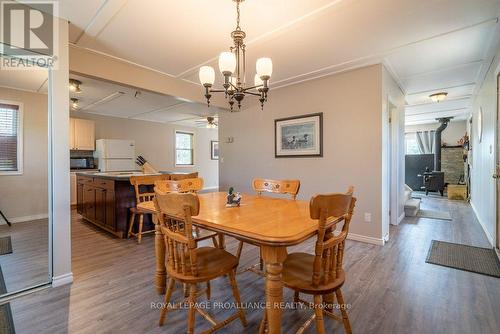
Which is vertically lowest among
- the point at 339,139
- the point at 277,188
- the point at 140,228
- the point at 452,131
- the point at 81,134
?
the point at 140,228

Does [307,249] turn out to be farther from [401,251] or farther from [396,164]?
[396,164]

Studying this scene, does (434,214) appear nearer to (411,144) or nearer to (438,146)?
(438,146)

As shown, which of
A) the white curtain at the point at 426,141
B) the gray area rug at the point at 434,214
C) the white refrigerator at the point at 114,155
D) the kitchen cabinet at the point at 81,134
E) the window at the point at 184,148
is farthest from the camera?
the white curtain at the point at 426,141

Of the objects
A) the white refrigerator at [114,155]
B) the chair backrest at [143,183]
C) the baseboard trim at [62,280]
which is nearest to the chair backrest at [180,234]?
the baseboard trim at [62,280]

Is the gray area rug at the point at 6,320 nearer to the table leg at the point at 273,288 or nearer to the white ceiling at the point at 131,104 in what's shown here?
the table leg at the point at 273,288

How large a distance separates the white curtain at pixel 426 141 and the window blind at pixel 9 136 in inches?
415

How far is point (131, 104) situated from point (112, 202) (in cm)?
278

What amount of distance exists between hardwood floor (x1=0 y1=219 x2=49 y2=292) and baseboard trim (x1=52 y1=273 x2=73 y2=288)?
139 millimetres

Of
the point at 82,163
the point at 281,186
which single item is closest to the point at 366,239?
the point at 281,186

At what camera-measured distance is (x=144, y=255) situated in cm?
279

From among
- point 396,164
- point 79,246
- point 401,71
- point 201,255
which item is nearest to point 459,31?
point 401,71

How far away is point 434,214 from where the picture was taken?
4758 millimetres

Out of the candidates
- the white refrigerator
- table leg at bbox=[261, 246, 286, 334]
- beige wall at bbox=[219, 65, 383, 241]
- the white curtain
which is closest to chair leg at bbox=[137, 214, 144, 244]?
beige wall at bbox=[219, 65, 383, 241]

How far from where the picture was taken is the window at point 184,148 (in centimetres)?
810
